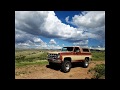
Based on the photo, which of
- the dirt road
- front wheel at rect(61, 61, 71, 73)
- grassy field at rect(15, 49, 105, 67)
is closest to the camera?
the dirt road

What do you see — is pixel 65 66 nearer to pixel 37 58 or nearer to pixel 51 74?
pixel 51 74

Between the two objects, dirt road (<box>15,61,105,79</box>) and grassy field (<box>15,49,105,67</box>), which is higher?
grassy field (<box>15,49,105,67</box>)

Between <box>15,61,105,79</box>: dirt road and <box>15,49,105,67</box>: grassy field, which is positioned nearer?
<box>15,61,105,79</box>: dirt road

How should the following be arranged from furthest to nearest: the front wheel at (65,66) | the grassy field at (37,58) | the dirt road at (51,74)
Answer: the grassy field at (37,58) < the front wheel at (65,66) < the dirt road at (51,74)

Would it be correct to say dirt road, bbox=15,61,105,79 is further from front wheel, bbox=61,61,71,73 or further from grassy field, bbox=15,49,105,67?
grassy field, bbox=15,49,105,67

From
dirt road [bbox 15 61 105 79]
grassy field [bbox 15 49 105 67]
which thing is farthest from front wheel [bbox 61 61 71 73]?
grassy field [bbox 15 49 105 67]

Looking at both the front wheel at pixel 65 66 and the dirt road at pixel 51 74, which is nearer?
the dirt road at pixel 51 74

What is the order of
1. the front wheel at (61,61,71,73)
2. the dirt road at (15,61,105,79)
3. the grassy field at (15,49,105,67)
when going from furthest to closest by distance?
the grassy field at (15,49,105,67), the front wheel at (61,61,71,73), the dirt road at (15,61,105,79)

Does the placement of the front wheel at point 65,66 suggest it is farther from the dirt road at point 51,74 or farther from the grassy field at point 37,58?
the grassy field at point 37,58

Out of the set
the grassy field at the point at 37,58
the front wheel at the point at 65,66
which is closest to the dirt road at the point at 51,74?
the front wheel at the point at 65,66
